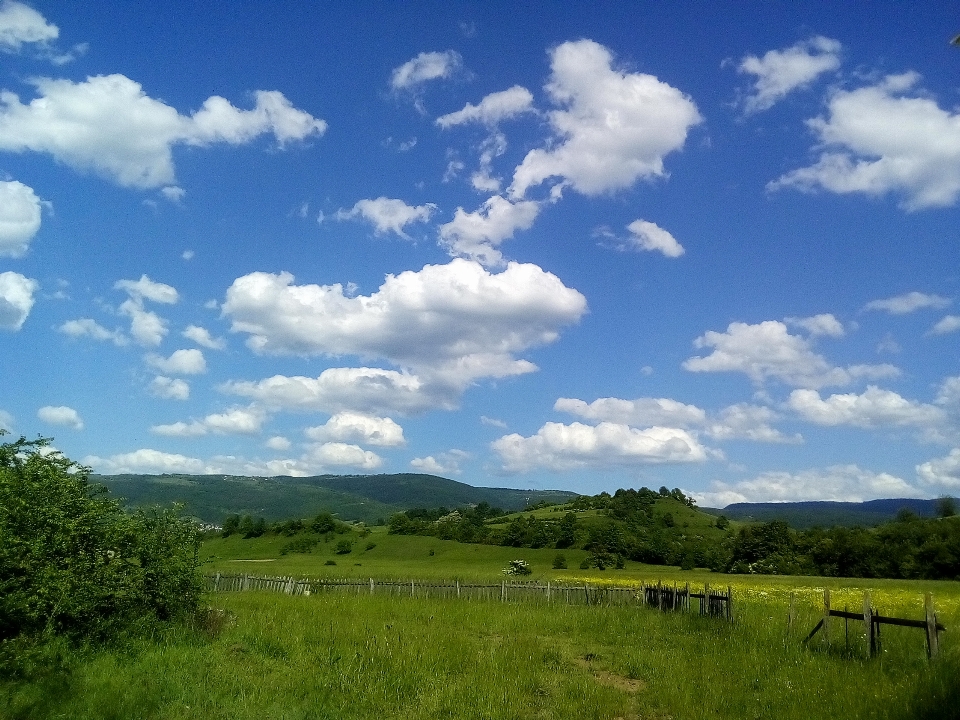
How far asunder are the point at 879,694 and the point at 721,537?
128130 millimetres

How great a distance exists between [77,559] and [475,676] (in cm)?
890

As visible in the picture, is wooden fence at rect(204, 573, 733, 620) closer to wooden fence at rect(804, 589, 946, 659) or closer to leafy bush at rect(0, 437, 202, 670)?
wooden fence at rect(804, 589, 946, 659)

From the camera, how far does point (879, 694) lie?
40.9 feet

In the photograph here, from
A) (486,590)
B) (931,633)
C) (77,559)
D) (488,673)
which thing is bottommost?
(486,590)

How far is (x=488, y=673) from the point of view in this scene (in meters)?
14.7

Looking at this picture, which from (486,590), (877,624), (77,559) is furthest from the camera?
(486,590)

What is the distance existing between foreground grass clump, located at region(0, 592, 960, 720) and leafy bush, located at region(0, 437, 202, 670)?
109 centimetres

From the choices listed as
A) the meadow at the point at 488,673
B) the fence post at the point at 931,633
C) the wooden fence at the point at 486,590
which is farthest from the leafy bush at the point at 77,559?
the fence post at the point at 931,633

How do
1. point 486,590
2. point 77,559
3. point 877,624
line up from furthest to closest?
1. point 486,590
2. point 877,624
3. point 77,559

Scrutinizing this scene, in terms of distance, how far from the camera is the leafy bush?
12.6 m

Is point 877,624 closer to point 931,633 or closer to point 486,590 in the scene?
point 931,633

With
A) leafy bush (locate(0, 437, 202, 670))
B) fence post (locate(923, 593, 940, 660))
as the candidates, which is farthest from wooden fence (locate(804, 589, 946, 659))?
leafy bush (locate(0, 437, 202, 670))

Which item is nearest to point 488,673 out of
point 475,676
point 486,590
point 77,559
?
point 475,676

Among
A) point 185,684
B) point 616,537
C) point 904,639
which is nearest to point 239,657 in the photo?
point 185,684
